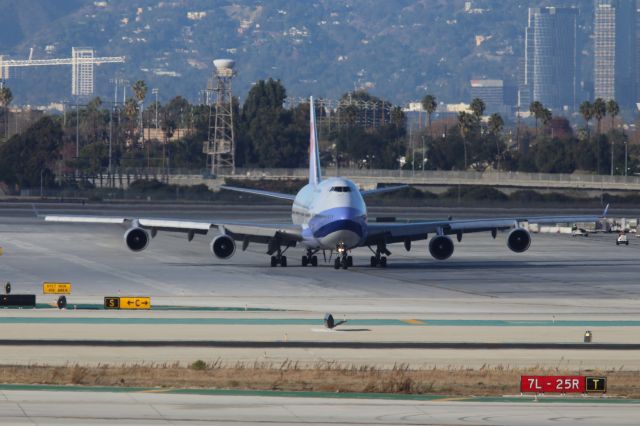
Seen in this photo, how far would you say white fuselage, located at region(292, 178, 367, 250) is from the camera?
228 feet

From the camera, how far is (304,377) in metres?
37.2

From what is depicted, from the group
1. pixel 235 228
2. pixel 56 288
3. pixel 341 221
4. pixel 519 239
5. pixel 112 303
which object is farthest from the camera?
pixel 519 239

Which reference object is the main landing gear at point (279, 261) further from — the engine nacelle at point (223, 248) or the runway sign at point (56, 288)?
the runway sign at point (56, 288)

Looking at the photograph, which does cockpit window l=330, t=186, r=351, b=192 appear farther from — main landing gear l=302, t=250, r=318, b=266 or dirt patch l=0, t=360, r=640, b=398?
dirt patch l=0, t=360, r=640, b=398

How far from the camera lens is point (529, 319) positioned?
51.4m

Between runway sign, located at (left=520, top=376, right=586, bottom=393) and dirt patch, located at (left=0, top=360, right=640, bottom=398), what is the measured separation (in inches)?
25.1

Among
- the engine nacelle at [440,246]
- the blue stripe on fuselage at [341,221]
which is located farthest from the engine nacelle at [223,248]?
the engine nacelle at [440,246]

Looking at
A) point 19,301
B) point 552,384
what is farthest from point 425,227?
point 552,384

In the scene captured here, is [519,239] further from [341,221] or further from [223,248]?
[223,248]

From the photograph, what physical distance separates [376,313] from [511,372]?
14.8 m

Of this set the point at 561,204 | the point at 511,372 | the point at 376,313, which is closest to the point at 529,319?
the point at 376,313

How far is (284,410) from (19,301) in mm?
23566

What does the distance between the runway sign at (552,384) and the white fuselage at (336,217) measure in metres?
34.3

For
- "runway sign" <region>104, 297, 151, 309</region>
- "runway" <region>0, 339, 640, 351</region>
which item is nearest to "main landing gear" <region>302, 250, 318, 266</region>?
"runway sign" <region>104, 297, 151, 309</region>
